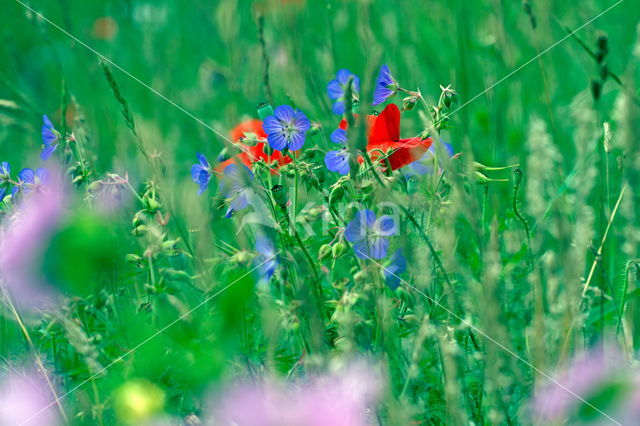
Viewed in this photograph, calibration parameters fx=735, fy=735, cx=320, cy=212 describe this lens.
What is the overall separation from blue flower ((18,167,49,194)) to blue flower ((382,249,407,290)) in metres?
0.41

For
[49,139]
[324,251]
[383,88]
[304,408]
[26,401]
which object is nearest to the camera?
[304,408]

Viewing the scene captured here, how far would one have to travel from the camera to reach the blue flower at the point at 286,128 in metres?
0.78

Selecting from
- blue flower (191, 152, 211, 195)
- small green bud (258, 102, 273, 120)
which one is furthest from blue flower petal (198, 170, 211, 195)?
small green bud (258, 102, 273, 120)

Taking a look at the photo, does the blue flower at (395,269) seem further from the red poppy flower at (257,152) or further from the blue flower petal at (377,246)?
the red poppy flower at (257,152)

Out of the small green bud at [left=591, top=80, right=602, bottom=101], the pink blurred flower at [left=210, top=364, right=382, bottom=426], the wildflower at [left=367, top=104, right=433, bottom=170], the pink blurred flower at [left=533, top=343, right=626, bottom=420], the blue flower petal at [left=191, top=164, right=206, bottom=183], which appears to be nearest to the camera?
the pink blurred flower at [left=210, top=364, right=382, bottom=426]

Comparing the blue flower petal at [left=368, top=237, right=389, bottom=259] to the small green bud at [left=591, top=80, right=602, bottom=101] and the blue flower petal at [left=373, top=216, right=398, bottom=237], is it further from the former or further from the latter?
the small green bud at [left=591, top=80, right=602, bottom=101]

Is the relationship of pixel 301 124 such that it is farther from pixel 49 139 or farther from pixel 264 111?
pixel 49 139

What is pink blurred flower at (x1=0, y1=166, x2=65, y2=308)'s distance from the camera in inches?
26.2

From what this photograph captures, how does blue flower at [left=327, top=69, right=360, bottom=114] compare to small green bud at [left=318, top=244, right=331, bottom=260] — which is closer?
small green bud at [left=318, top=244, right=331, bottom=260]

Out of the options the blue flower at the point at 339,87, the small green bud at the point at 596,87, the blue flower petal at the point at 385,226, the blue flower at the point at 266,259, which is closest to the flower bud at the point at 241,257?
the blue flower at the point at 266,259

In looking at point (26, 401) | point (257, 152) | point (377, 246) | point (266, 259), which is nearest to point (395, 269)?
point (377, 246)

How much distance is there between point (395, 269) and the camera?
733 mm

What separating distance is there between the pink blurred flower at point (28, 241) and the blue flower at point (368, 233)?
0.90ft

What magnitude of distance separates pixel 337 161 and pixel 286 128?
0.22 ft
